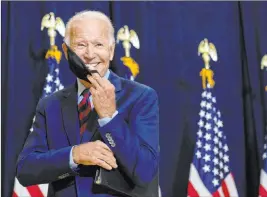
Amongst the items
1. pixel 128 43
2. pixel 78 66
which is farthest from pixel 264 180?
pixel 78 66

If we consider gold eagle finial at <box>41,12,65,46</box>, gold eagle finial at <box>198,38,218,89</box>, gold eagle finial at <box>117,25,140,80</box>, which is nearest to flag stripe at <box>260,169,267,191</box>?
gold eagle finial at <box>198,38,218,89</box>

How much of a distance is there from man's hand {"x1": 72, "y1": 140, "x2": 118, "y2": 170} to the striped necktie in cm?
6

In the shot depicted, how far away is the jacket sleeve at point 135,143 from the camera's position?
3.50 ft

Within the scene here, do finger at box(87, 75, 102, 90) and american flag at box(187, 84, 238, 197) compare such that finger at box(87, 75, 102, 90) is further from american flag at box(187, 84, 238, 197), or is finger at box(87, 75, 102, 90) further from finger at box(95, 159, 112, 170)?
american flag at box(187, 84, 238, 197)

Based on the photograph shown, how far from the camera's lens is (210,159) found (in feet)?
13.0

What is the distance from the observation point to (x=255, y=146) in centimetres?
413

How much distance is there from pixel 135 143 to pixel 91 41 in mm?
269

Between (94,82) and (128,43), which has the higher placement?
(128,43)

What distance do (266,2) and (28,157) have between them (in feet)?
11.5

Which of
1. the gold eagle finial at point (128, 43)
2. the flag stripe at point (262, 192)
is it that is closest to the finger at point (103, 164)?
the gold eagle finial at point (128, 43)

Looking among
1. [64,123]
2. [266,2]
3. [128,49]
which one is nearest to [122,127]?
[64,123]

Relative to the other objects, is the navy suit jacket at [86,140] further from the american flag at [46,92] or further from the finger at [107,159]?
the american flag at [46,92]

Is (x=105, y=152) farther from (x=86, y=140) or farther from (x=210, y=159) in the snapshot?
(x=210, y=159)

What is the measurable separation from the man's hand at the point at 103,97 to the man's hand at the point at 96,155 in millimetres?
70
